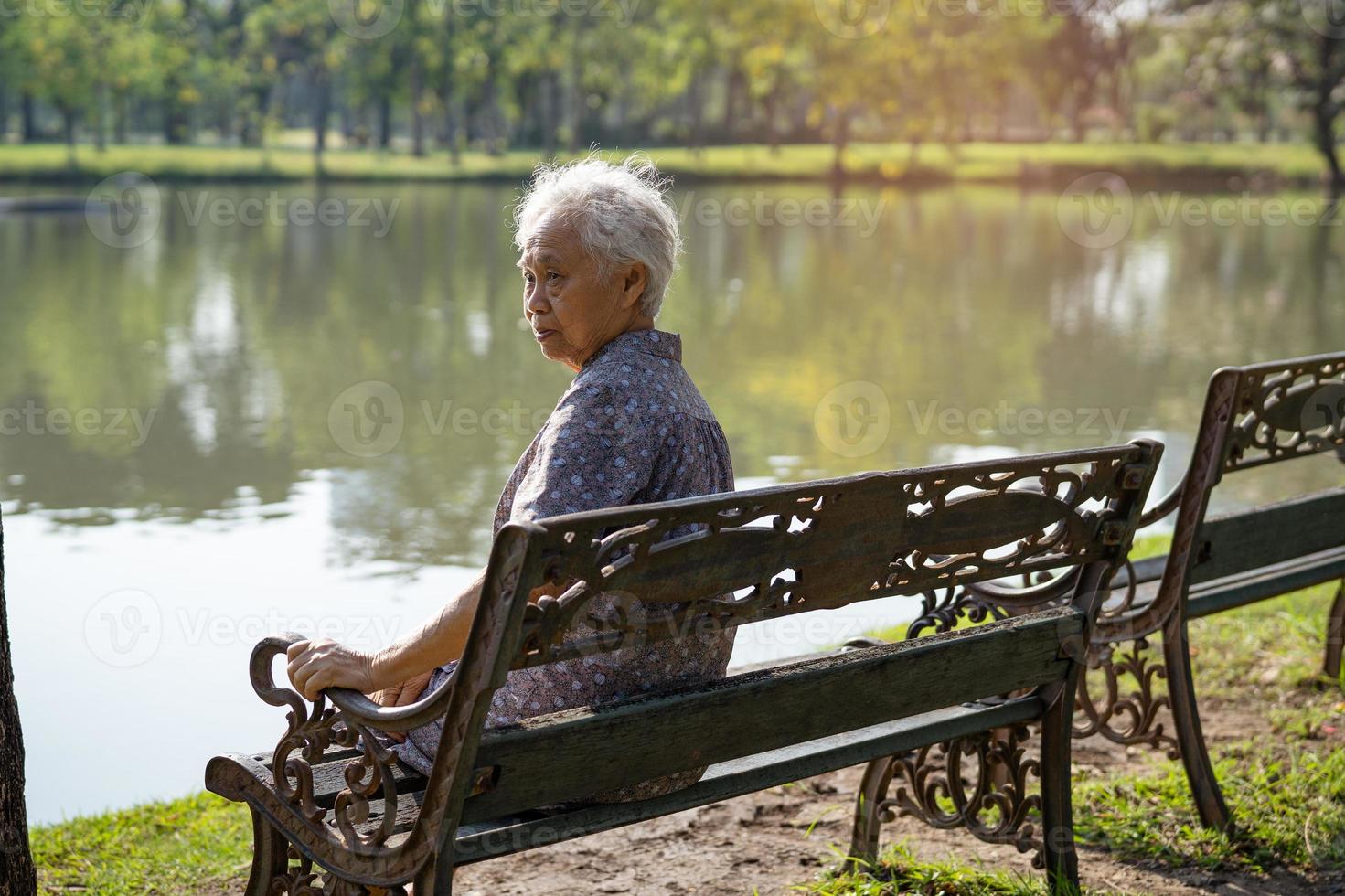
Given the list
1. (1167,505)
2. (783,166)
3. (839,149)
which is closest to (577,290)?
(1167,505)

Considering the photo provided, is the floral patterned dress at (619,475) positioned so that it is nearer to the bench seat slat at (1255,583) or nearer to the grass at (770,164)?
the bench seat slat at (1255,583)

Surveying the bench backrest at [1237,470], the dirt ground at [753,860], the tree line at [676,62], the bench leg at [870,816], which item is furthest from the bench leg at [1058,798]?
the tree line at [676,62]

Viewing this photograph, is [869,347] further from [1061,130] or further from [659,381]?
[1061,130]

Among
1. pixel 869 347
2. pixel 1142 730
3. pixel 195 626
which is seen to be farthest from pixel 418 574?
pixel 869 347

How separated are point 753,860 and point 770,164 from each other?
51.6 meters

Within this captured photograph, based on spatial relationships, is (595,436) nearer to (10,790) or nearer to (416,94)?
(10,790)

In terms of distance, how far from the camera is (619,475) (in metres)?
2.29

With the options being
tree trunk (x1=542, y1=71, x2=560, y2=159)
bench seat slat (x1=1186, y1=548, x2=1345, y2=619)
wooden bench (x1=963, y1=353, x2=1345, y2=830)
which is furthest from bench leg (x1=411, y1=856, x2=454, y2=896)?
tree trunk (x1=542, y1=71, x2=560, y2=159)

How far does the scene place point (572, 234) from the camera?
8.27ft

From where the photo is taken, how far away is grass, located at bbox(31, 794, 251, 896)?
10.5 feet

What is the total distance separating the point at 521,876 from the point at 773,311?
14215 millimetres

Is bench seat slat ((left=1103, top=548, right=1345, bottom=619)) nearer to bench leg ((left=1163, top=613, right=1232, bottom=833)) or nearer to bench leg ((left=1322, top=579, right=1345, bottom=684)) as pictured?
bench leg ((left=1163, top=613, right=1232, bottom=833))

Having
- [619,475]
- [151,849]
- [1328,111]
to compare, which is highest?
[1328,111]

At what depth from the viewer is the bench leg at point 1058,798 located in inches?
118
